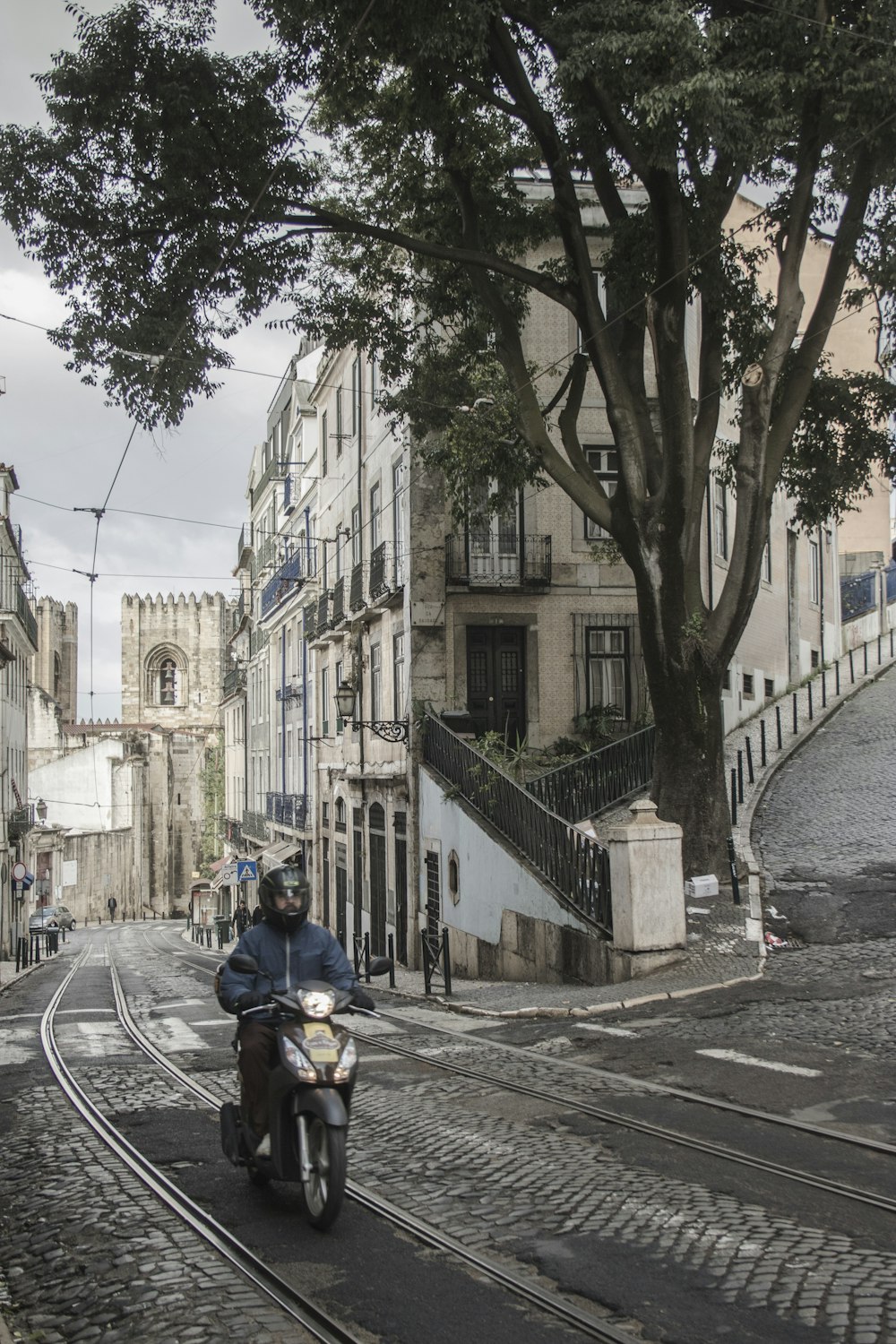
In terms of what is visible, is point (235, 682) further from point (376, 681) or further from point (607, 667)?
point (607, 667)

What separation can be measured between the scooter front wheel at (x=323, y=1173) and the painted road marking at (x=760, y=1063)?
→ 4053 millimetres

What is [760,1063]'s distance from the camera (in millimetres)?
9117

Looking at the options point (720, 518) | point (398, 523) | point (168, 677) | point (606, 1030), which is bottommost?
point (606, 1030)

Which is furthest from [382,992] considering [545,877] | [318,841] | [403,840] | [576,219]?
[318,841]

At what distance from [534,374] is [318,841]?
16833mm

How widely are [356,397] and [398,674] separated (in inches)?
324

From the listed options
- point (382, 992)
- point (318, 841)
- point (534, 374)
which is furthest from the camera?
point (318, 841)

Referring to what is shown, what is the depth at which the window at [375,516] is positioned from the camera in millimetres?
27219

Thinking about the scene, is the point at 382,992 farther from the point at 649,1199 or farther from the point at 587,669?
the point at 649,1199

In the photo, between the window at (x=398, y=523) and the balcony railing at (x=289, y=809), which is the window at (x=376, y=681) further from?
the balcony railing at (x=289, y=809)

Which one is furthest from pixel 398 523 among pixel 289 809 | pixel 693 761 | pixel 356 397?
pixel 289 809

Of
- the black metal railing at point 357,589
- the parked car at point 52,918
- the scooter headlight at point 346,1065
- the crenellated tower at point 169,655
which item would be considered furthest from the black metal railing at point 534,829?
the crenellated tower at point 169,655

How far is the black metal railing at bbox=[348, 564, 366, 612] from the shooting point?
27489mm

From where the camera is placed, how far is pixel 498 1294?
4922 mm
